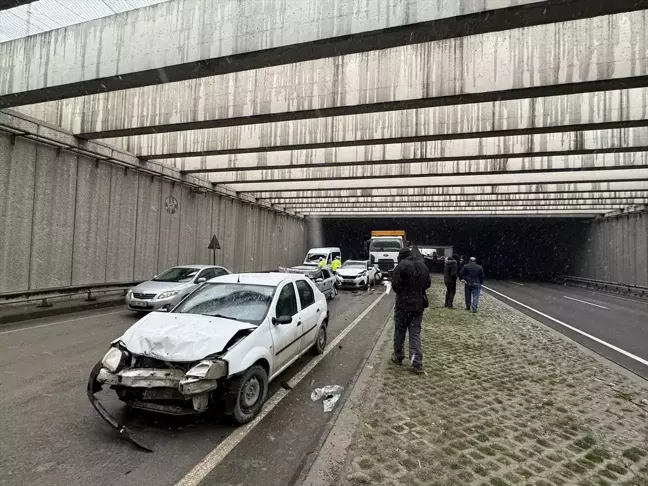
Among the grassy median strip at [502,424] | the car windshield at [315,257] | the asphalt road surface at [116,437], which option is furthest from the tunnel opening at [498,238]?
the asphalt road surface at [116,437]

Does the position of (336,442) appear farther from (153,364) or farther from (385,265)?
(385,265)

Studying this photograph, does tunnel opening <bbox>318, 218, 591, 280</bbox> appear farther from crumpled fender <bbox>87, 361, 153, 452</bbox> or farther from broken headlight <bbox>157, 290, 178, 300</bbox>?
crumpled fender <bbox>87, 361, 153, 452</bbox>

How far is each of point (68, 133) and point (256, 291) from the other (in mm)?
10964

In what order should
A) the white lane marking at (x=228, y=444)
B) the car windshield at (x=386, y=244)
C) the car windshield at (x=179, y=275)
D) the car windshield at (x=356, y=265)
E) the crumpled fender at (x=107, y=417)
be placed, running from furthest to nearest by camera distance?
the car windshield at (x=386, y=244)
the car windshield at (x=356, y=265)
the car windshield at (x=179, y=275)
the crumpled fender at (x=107, y=417)
the white lane marking at (x=228, y=444)

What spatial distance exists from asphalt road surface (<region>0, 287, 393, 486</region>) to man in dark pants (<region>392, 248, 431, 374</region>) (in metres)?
0.90

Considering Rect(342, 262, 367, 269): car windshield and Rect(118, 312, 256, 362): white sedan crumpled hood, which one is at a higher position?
Rect(342, 262, 367, 269): car windshield

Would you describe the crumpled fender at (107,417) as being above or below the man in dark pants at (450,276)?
below

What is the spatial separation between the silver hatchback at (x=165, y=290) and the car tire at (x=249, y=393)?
6068mm

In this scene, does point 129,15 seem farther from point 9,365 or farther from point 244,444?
point 244,444

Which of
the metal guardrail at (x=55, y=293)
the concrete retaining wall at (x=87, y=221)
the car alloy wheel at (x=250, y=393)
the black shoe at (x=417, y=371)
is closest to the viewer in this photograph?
the car alloy wheel at (x=250, y=393)

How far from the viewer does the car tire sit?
11.4ft

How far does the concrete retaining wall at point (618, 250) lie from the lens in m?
20.9

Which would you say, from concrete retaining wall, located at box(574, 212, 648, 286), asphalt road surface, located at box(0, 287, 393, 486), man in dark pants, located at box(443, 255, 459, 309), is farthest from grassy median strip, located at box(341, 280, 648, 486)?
concrete retaining wall, located at box(574, 212, 648, 286)

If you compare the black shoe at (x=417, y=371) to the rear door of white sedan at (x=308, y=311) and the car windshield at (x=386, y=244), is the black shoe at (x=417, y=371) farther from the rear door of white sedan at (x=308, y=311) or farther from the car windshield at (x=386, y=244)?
the car windshield at (x=386, y=244)
